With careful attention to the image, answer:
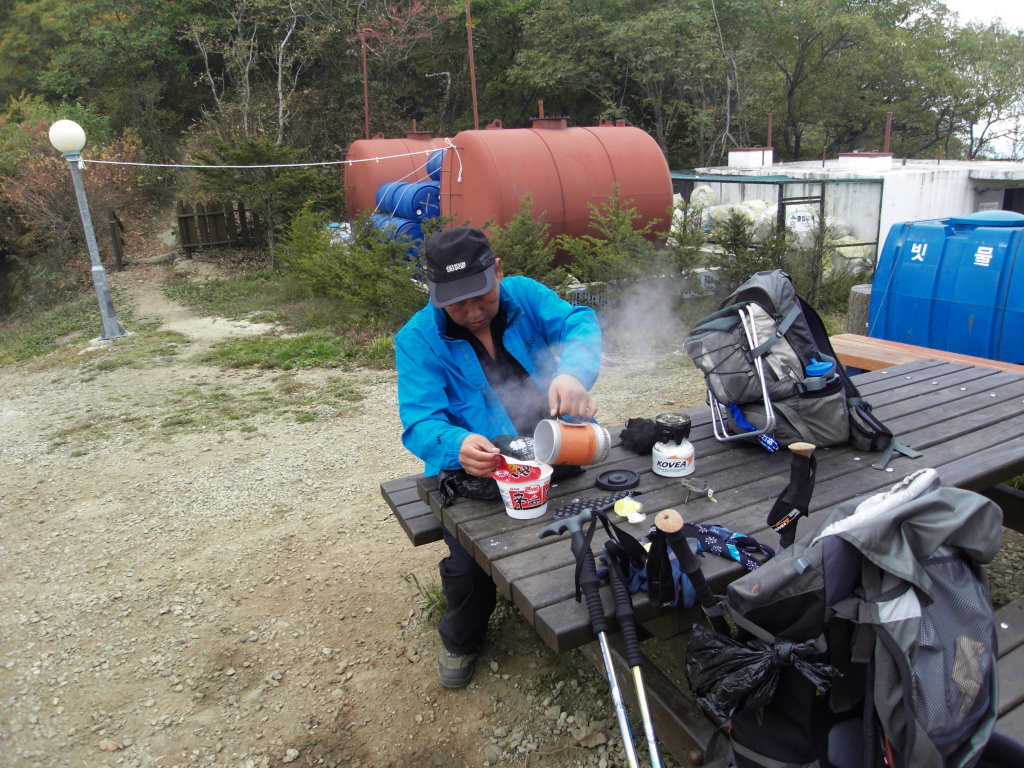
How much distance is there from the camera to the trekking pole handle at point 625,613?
1.59m

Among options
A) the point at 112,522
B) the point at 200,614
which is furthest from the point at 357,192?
the point at 200,614

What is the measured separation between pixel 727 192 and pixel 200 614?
1287 centimetres

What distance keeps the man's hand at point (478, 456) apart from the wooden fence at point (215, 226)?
14.6 meters

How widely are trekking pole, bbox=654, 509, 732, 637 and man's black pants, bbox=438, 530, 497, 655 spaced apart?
107 centimetres

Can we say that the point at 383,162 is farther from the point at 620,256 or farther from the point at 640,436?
the point at 640,436

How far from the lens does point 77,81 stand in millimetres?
20797

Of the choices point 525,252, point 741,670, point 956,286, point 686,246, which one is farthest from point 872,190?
point 741,670

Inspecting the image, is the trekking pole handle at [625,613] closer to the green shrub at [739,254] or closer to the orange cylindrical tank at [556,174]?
the green shrub at [739,254]

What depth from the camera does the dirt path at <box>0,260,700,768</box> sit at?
2625mm

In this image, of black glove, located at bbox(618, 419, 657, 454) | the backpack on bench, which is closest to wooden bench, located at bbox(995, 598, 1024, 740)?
the backpack on bench

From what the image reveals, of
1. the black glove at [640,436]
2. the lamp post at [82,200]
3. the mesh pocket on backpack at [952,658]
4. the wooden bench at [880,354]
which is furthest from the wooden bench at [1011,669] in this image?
the lamp post at [82,200]

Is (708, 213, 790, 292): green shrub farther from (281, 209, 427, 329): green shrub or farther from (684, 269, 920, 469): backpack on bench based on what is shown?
(684, 269, 920, 469): backpack on bench

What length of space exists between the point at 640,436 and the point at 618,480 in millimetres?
330

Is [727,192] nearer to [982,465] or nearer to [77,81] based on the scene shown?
[982,465]
